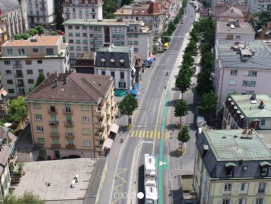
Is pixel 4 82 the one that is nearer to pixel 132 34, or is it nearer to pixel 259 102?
pixel 132 34

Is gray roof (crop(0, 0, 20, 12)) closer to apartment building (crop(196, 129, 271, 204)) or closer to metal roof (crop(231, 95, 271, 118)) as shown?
metal roof (crop(231, 95, 271, 118))

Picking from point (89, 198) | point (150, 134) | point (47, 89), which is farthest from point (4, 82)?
point (89, 198)

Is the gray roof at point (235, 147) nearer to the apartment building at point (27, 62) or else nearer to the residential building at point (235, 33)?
the apartment building at point (27, 62)

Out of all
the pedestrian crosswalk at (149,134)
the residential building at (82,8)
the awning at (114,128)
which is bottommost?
the pedestrian crosswalk at (149,134)

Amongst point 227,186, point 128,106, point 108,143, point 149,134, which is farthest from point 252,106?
point 108,143

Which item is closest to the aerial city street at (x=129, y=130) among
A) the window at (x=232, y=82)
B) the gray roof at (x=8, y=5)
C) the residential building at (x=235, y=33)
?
the window at (x=232, y=82)

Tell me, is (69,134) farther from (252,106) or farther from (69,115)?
(252,106)
